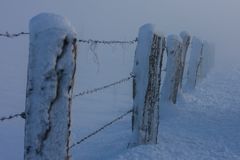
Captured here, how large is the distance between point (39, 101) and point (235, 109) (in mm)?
7255

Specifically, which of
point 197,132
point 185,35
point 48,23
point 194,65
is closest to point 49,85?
point 48,23

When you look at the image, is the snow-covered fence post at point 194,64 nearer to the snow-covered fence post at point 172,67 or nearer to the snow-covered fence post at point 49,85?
the snow-covered fence post at point 172,67

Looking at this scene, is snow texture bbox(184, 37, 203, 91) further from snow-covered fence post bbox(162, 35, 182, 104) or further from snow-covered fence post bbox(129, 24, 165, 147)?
snow-covered fence post bbox(129, 24, 165, 147)

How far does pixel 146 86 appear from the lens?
614 cm

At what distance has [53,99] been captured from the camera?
355cm

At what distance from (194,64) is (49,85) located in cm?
1090

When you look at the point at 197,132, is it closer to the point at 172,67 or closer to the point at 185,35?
the point at 172,67

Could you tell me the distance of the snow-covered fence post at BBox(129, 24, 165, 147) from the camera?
610 cm

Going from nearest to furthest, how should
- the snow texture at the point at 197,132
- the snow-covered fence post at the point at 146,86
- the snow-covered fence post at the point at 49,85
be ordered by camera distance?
the snow-covered fence post at the point at 49,85, the snow texture at the point at 197,132, the snow-covered fence post at the point at 146,86

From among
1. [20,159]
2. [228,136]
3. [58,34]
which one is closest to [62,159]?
[58,34]

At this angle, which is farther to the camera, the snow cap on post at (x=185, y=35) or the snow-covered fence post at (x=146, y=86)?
the snow cap on post at (x=185, y=35)

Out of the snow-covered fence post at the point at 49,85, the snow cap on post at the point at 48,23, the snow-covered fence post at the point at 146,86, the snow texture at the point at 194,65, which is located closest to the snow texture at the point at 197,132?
the snow-covered fence post at the point at 146,86

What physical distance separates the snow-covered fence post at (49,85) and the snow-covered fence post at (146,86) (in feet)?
8.38

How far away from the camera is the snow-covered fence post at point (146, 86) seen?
20.0ft
